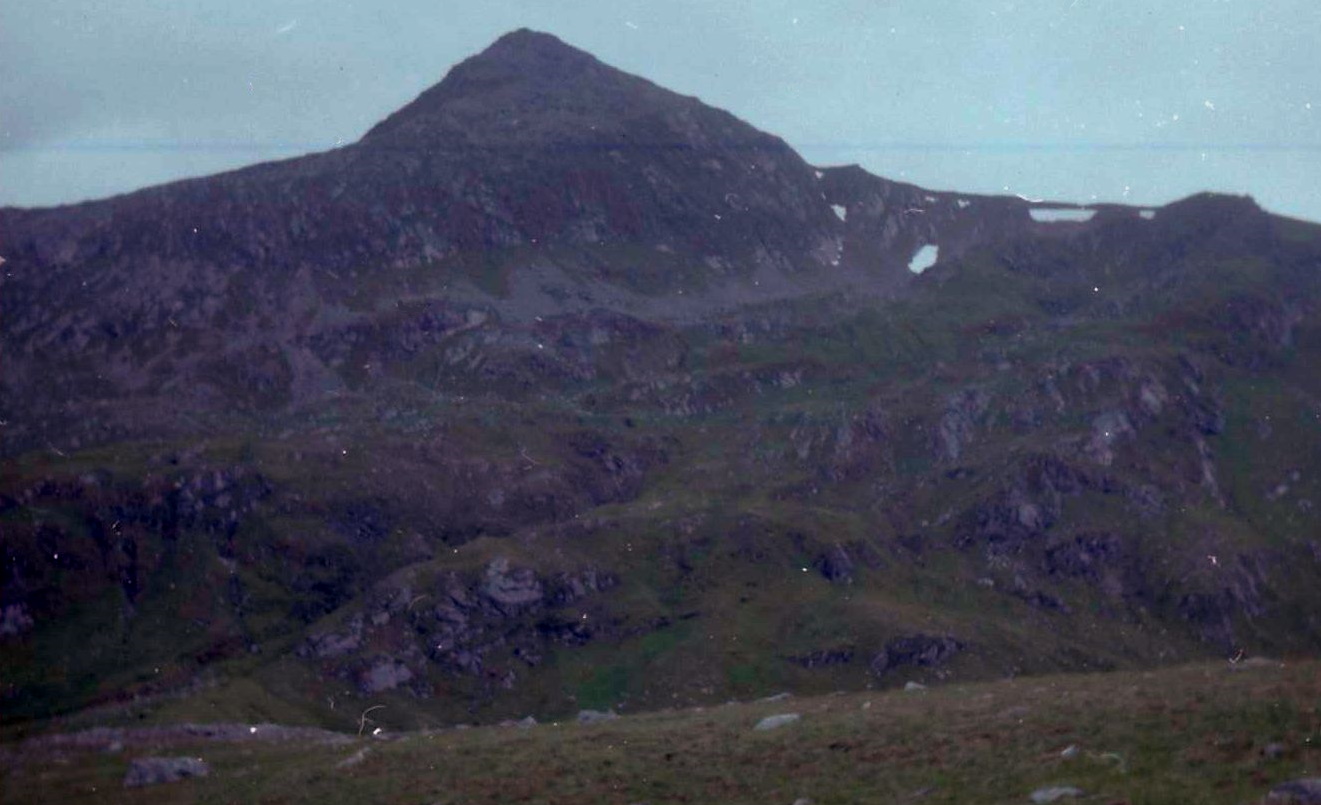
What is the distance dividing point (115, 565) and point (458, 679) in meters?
36.7

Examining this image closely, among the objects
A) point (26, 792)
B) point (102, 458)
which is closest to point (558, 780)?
point (26, 792)

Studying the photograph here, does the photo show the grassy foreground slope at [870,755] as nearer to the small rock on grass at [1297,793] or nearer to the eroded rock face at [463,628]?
the small rock on grass at [1297,793]

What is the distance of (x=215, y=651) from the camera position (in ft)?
382

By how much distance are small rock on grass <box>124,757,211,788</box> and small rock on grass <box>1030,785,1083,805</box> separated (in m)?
27.4

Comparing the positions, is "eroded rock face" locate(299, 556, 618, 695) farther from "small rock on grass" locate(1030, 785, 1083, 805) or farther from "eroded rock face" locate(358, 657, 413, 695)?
"small rock on grass" locate(1030, 785, 1083, 805)

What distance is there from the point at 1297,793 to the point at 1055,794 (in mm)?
4507

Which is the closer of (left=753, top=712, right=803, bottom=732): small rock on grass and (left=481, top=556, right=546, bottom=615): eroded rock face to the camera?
(left=753, top=712, right=803, bottom=732): small rock on grass

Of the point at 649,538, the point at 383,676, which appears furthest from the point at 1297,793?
the point at 649,538

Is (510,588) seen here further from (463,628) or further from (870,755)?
(870,755)

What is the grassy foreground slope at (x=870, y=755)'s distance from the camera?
29.1m

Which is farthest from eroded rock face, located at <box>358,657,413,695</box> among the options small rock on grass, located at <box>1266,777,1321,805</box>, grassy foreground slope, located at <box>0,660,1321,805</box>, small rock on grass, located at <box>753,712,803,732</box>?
small rock on grass, located at <box>1266,777,1321,805</box>

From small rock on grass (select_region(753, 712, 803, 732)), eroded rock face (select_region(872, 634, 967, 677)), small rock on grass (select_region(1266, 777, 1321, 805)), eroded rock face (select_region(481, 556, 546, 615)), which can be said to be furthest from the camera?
eroded rock face (select_region(481, 556, 546, 615))

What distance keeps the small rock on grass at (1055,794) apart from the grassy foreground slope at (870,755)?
9.6 inches

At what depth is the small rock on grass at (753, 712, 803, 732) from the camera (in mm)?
39812
